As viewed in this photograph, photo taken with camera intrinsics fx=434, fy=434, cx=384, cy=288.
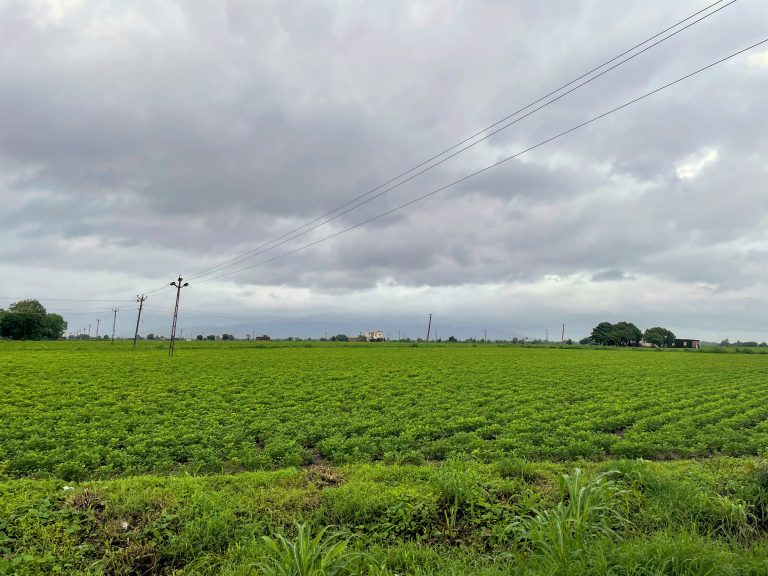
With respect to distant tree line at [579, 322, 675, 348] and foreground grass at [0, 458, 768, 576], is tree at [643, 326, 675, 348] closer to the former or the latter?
distant tree line at [579, 322, 675, 348]

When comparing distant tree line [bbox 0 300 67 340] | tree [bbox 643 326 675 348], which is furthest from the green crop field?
tree [bbox 643 326 675 348]

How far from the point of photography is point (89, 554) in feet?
18.2

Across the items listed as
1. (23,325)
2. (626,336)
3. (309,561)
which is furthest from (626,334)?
(23,325)

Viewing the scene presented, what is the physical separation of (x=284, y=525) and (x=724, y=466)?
922 cm

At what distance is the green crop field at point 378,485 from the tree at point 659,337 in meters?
168

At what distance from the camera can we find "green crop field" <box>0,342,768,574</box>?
5.39m

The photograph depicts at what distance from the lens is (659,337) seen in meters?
163

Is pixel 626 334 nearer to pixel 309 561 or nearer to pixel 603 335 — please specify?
pixel 603 335

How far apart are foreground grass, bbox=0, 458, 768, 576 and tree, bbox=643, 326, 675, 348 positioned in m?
182

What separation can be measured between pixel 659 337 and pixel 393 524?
617 feet

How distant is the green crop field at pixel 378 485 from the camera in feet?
17.7

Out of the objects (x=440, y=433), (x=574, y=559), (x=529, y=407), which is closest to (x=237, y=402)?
(x=440, y=433)

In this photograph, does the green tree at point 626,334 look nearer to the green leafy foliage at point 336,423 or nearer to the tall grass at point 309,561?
the green leafy foliage at point 336,423

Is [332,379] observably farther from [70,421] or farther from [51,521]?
[51,521]
